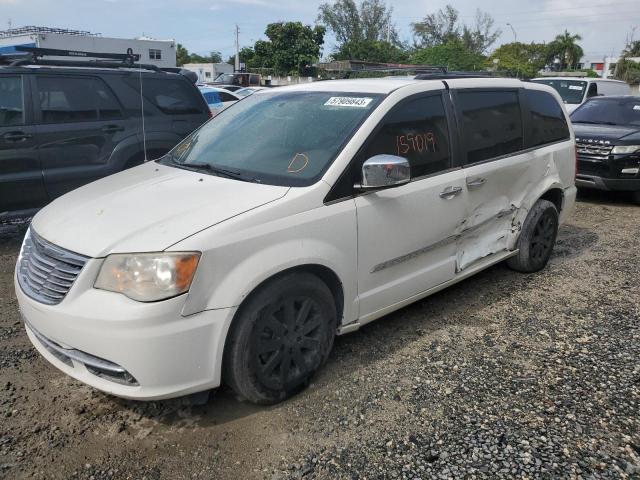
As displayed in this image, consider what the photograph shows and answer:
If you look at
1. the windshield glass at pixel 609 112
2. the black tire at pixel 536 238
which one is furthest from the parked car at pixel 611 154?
the black tire at pixel 536 238

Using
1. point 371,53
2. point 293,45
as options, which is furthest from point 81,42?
point 371,53

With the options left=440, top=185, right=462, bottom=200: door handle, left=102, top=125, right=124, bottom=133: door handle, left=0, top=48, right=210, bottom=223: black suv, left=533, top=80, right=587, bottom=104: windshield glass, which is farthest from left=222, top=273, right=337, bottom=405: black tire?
left=533, top=80, right=587, bottom=104: windshield glass

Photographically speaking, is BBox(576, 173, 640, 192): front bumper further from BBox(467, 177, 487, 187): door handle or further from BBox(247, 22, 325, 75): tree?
BBox(247, 22, 325, 75): tree

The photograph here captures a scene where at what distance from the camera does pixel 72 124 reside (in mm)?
5793

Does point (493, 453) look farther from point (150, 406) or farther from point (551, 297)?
point (551, 297)

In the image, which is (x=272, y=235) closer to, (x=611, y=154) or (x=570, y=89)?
(x=611, y=154)

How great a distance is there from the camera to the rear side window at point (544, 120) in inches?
184

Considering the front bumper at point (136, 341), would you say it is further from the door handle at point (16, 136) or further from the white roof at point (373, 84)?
the door handle at point (16, 136)

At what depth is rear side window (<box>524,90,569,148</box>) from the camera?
184 inches

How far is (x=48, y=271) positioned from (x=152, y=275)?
0.66 meters

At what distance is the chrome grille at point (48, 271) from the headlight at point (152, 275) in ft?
0.70

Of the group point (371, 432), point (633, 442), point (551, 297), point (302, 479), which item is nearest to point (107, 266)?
point (302, 479)

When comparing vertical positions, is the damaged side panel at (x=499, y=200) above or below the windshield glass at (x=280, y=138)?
below

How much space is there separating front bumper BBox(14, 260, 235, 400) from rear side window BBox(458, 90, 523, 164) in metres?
2.34
